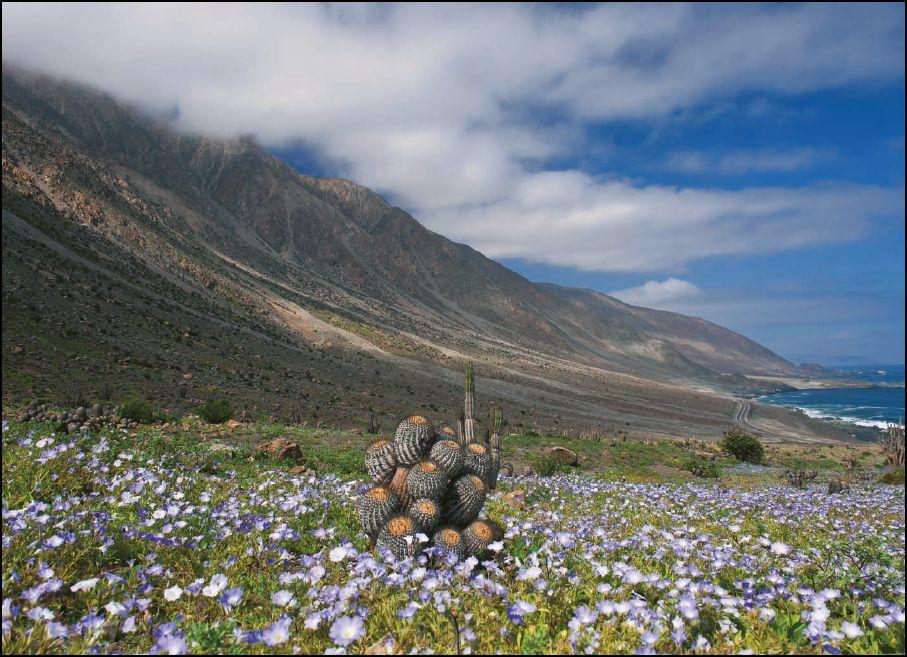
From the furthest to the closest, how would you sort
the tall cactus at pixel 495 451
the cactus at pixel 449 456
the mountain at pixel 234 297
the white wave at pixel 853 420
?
the white wave at pixel 853 420 → the mountain at pixel 234 297 → the tall cactus at pixel 495 451 → the cactus at pixel 449 456

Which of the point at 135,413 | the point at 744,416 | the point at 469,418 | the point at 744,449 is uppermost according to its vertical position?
the point at 469,418

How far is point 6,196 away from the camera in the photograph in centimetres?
5116

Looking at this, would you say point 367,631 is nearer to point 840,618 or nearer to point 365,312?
point 840,618

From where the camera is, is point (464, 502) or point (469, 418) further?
point (469, 418)

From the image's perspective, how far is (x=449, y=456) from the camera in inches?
206

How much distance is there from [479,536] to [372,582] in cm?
129

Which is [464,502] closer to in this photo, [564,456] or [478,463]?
[478,463]

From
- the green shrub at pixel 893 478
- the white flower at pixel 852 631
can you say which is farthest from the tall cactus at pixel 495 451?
the green shrub at pixel 893 478

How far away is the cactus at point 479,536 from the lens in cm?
461

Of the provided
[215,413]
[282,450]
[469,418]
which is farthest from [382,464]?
[215,413]

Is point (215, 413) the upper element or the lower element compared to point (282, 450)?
lower

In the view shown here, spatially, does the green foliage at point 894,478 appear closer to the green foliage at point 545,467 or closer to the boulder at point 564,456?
the boulder at point 564,456

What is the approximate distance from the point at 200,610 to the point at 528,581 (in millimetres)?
2527

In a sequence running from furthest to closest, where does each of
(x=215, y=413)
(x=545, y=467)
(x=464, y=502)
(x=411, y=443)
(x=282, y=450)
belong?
(x=215, y=413)
(x=545, y=467)
(x=282, y=450)
(x=411, y=443)
(x=464, y=502)
